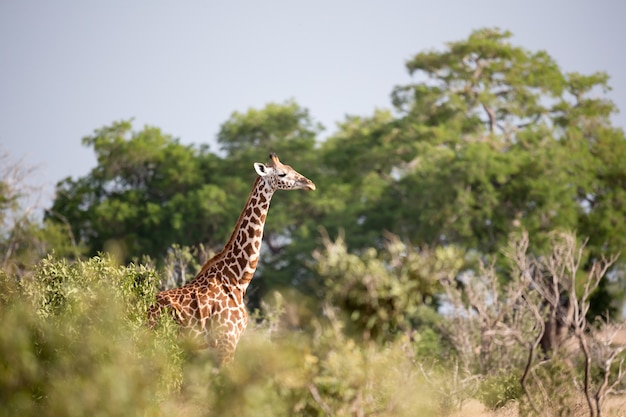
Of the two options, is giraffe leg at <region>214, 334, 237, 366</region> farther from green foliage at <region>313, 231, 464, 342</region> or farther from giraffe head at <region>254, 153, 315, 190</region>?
green foliage at <region>313, 231, 464, 342</region>

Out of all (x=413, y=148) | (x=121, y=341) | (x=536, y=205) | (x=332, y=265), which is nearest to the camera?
(x=332, y=265)

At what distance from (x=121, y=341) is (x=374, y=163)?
3643 cm

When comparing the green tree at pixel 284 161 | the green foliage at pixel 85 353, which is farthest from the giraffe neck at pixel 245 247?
the green tree at pixel 284 161

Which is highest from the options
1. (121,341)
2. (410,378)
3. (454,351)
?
(121,341)

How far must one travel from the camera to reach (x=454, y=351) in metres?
25.4

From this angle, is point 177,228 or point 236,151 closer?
point 177,228

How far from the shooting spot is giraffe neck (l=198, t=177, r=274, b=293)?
14039 millimetres

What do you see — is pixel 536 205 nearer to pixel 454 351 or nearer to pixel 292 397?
pixel 454 351

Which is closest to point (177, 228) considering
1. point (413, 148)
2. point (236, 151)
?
point (236, 151)

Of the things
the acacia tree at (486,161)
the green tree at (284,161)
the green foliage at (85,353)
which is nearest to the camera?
the green foliage at (85,353)

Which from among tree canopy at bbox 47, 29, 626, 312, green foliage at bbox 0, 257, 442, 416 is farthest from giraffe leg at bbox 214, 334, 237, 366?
tree canopy at bbox 47, 29, 626, 312

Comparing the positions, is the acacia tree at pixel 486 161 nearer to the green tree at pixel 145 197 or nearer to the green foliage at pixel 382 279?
the green tree at pixel 145 197

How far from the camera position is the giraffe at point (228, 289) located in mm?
13281

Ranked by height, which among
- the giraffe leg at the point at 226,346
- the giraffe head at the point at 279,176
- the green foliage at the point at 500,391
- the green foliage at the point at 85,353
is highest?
the giraffe head at the point at 279,176
